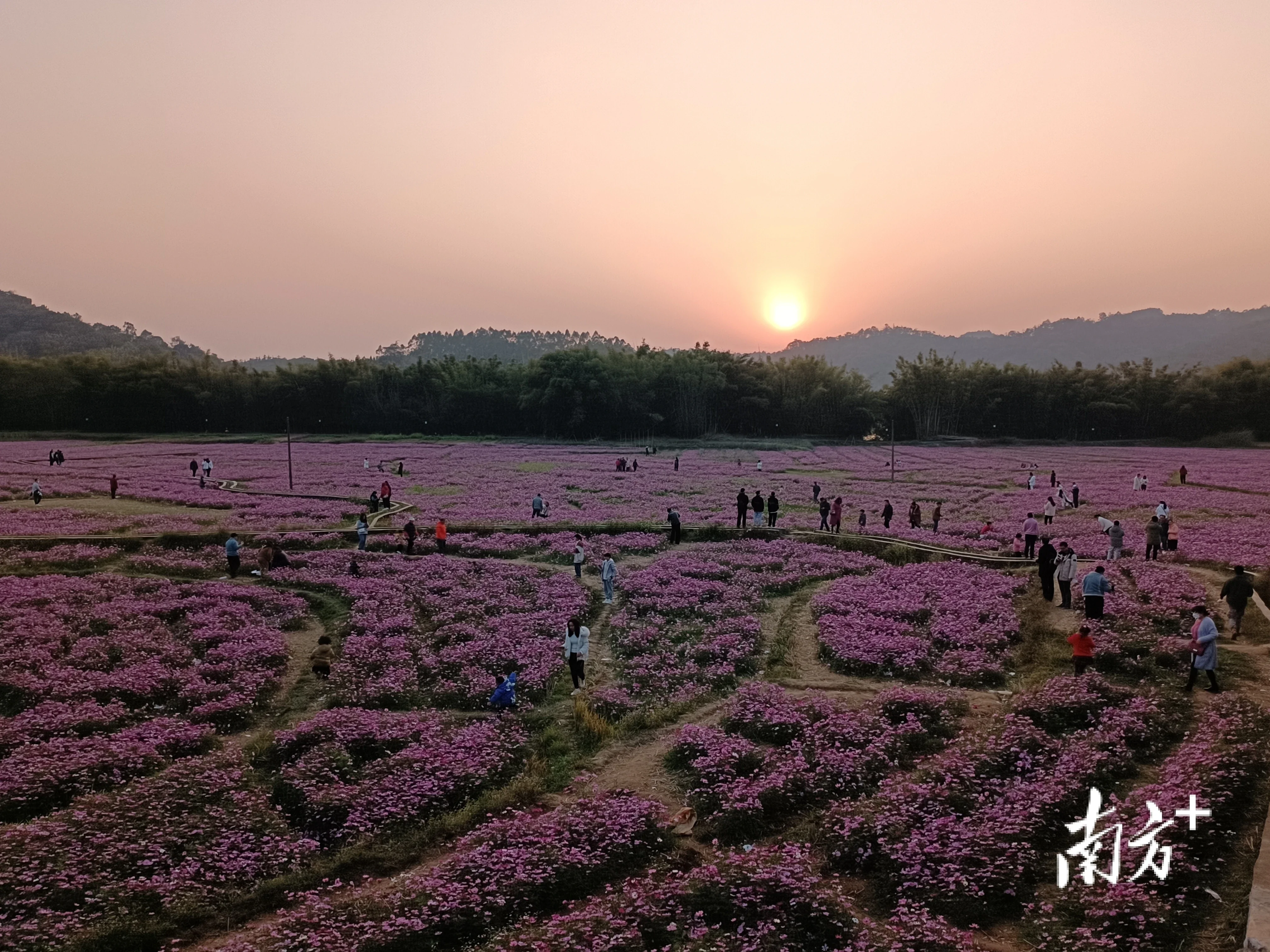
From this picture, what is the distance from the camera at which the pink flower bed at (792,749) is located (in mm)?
13625

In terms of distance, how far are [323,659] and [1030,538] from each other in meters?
25.7

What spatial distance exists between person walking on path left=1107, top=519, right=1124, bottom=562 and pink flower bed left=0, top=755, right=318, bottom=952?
92.4 ft

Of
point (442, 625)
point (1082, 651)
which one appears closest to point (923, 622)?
point (1082, 651)

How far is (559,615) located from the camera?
981 inches

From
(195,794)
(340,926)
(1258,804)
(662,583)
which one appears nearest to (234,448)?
(662,583)

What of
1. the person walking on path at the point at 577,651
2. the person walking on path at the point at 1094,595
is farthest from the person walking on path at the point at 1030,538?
the person walking on path at the point at 577,651

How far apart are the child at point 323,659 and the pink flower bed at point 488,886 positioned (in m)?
9.03

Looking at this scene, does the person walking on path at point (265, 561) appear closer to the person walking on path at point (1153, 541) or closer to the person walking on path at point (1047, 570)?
the person walking on path at point (1047, 570)

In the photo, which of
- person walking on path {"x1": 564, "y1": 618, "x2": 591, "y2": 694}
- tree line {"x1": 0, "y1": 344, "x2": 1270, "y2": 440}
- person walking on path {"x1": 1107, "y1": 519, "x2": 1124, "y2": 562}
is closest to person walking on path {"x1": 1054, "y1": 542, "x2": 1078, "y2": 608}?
person walking on path {"x1": 1107, "y1": 519, "x2": 1124, "y2": 562}

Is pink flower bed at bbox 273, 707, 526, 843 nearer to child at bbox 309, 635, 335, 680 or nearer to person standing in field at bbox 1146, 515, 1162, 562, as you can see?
child at bbox 309, 635, 335, 680

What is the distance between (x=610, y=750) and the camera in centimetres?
1631

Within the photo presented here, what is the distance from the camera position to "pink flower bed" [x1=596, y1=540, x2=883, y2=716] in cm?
1956

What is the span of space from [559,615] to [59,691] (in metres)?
13.2

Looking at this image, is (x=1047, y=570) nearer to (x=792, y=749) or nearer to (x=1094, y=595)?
(x=1094, y=595)
